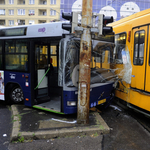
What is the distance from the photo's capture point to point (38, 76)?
5762 mm

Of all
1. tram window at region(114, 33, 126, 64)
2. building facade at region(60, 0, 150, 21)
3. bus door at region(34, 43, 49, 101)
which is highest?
building facade at region(60, 0, 150, 21)

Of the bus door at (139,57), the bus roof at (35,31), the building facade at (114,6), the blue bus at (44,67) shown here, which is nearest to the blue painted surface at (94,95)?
the blue bus at (44,67)

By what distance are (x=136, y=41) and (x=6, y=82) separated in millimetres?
4933

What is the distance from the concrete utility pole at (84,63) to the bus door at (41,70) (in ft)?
6.89

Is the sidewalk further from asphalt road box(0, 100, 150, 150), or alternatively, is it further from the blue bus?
the blue bus

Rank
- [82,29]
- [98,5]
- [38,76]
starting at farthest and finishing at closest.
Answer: [98,5] < [38,76] < [82,29]

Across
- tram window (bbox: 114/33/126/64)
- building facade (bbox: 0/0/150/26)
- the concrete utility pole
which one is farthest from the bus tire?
building facade (bbox: 0/0/150/26)

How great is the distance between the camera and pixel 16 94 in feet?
20.5

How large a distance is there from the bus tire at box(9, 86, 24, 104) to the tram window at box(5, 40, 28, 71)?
2.80 feet

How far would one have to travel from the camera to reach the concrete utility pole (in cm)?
410

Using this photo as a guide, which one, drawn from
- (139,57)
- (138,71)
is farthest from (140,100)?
(139,57)

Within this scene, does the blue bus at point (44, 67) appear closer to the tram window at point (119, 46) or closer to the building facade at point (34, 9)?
the tram window at point (119, 46)

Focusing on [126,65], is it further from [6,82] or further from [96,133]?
[6,82]

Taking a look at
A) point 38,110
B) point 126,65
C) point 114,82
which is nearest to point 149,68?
point 126,65
